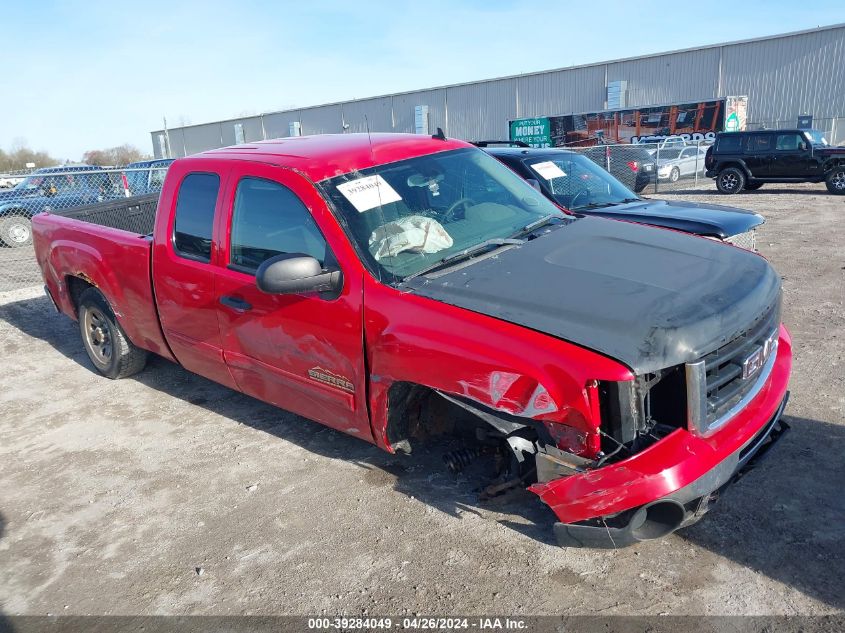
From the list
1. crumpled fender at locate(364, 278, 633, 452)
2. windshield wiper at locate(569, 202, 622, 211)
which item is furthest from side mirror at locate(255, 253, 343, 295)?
windshield wiper at locate(569, 202, 622, 211)

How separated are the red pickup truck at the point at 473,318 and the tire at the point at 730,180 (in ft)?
51.8

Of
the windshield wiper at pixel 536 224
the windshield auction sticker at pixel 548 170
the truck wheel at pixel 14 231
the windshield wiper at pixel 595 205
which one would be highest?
the windshield auction sticker at pixel 548 170

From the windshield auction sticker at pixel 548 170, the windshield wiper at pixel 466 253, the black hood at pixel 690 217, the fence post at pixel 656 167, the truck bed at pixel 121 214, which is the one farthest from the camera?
the fence post at pixel 656 167

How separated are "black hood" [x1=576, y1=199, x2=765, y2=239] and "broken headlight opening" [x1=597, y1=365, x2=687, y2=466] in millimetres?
3172

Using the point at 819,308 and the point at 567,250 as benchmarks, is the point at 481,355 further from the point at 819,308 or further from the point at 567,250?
the point at 819,308

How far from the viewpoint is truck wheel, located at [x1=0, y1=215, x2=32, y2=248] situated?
588 inches

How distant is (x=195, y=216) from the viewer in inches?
166

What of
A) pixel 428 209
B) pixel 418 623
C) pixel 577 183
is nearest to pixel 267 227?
pixel 428 209

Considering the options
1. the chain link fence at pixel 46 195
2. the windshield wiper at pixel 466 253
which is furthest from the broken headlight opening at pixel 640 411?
the chain link fence at pixel 46 195

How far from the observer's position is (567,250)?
11.1ft

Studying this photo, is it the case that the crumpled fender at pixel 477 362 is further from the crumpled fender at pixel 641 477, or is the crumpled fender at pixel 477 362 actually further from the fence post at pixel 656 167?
the fence post at pixel 656 167

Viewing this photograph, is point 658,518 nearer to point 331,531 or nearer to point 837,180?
point 331,531

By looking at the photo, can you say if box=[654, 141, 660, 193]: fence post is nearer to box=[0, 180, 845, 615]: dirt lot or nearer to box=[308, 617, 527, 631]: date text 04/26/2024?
box=[0, 180, 845, 615]: dirt lot

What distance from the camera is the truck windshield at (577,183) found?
22.5 feet
